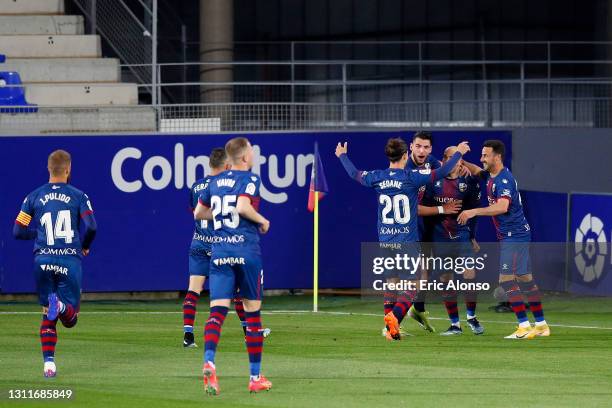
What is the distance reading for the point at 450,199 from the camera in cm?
1507

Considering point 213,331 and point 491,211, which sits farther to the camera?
point 491,211

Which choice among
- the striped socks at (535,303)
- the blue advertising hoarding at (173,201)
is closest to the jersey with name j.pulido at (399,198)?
the striped socks at (535,303)

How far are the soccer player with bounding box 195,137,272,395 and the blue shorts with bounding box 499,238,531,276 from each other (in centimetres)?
486

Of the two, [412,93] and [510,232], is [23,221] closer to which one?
[510,232]

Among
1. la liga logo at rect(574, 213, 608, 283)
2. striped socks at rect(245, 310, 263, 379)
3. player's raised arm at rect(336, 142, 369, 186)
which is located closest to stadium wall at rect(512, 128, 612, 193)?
la liga logo at rect(574, 213, 608, 283)

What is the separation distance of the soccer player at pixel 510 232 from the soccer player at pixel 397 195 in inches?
28.9

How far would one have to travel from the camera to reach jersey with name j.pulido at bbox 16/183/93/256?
37.6ft

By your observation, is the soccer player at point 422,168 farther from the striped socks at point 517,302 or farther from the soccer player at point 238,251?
the soccer player at point 238,251

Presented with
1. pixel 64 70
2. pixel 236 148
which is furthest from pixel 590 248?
pixel 64 70

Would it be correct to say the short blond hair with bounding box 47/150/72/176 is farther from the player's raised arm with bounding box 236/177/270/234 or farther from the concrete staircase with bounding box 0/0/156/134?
the concrete staircase with bounding box 0/0/156/134

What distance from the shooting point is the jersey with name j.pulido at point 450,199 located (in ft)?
49.4

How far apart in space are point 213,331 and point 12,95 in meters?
12.9

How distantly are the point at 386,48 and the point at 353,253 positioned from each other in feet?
50.7

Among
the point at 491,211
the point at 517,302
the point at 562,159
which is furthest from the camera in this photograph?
the point at 562,159
